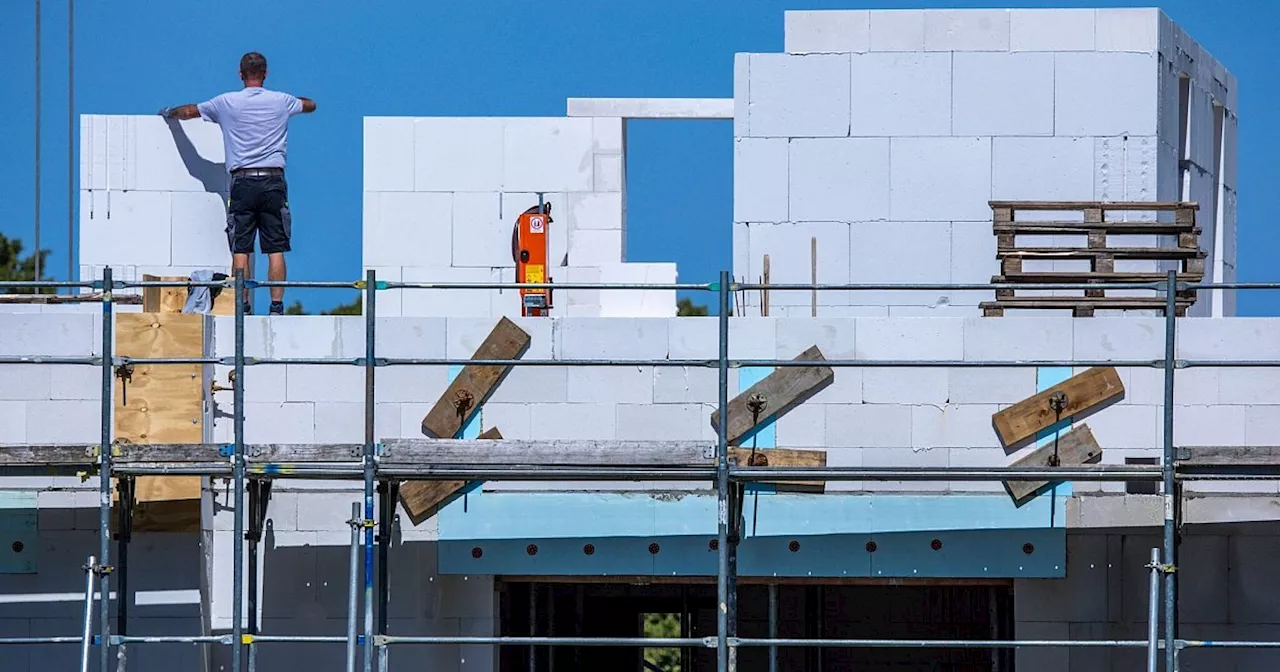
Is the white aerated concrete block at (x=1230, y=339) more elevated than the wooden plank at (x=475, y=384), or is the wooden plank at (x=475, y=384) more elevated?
the white aerated concrete block at (x=1230, y=339)

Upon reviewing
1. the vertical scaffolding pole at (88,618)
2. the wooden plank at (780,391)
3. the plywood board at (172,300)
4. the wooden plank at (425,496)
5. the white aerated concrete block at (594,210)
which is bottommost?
the vertical scaffolding pole at (88,618)

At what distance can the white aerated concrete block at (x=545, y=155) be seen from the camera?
45.1 ft

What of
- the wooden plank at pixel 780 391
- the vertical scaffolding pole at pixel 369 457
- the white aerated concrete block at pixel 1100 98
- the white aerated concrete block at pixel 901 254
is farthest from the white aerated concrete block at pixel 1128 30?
the vertical scaffolding pole at pixel 369 457

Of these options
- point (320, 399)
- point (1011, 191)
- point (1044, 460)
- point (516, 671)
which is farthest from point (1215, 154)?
point (320, 399)

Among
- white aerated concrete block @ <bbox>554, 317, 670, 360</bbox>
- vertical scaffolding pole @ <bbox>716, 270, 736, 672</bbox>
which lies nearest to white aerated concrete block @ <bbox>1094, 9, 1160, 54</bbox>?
white aerated concrete block @ <bbox>554, 317, 670, 360</bbox>

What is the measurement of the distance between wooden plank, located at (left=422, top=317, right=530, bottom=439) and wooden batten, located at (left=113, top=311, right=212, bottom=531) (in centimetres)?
132

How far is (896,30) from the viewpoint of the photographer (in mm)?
12727

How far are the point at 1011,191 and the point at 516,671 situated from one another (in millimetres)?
4638

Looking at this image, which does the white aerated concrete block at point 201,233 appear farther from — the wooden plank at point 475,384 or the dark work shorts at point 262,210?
the wooden plank at point 475,384

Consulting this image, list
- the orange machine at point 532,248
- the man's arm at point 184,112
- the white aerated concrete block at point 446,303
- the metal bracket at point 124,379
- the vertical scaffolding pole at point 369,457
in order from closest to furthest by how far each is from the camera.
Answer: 1. the vertical scaffolding pole at point 369,457
2. the metal bracket at point 124,379
3. the man's arm at point 184,112
4. the white aerated concrete block at point 446,303
5. the orange machine at point 532,248

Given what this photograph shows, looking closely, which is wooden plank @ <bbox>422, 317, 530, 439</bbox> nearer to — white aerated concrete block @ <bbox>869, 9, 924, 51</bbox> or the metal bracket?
the metal bracket

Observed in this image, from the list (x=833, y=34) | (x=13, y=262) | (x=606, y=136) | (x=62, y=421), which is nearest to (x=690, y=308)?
(x=13, y=262)

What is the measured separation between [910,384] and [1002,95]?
2973 millimetres

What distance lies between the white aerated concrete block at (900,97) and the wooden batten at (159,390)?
189 inches
